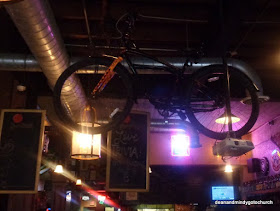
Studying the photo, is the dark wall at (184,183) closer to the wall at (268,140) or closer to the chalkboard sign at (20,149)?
the wall at (268,140)

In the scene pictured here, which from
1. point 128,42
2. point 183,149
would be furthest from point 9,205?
point 183,149

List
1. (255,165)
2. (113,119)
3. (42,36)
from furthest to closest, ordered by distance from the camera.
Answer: (255,165)
(42,36)
(113,119)

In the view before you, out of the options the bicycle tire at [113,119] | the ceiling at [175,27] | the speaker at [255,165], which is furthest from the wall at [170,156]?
the bicycle tire at [113,119]

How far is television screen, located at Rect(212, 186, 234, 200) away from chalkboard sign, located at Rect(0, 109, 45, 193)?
8.57 m

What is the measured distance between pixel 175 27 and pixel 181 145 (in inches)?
203

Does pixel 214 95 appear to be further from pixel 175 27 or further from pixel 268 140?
pixel 268 140

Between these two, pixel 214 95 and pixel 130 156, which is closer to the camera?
pixel 214 95

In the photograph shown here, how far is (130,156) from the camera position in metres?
4.73

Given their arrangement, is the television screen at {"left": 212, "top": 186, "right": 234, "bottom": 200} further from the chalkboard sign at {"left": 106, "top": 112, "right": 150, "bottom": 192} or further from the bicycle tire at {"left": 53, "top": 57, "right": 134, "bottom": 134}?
the bicycle tire at {"left": 53, "top": 57, "right": 134, "bottom": 134}

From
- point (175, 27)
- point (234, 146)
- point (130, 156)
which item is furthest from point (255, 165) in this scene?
point (234, 146)

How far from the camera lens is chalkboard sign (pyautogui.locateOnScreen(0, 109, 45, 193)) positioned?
445 centimetres

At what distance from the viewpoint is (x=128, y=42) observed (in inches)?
135

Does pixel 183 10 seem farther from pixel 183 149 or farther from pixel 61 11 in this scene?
pixel 183 149

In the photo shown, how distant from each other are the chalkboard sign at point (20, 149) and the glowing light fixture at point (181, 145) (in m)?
5.44
